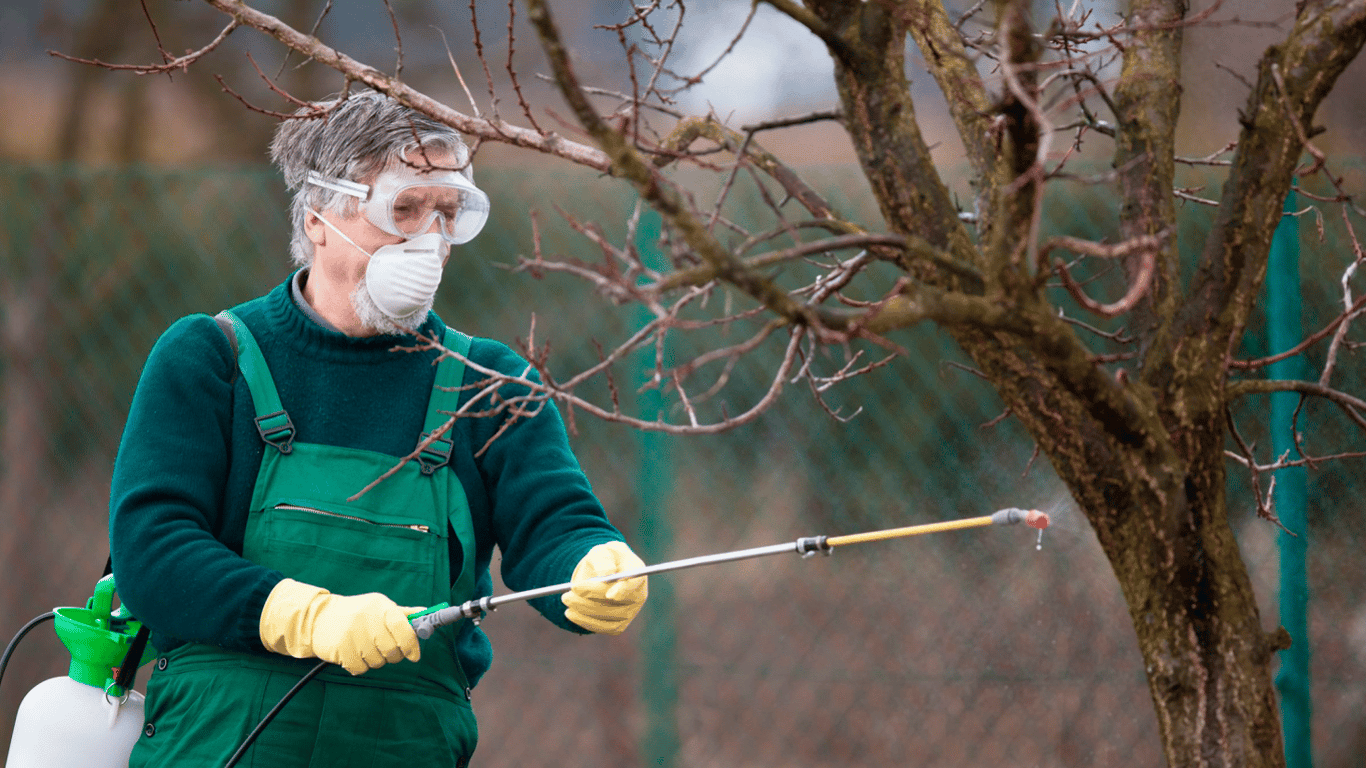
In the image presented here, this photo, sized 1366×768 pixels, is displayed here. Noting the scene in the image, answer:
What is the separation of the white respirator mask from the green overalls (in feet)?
0.67

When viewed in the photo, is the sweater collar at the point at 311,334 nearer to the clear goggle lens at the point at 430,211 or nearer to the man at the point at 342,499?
the man at the point at 342,499

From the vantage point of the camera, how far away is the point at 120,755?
1.80m

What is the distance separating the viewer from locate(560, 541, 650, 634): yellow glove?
1.80m

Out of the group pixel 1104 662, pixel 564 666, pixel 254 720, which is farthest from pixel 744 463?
pixel 254 720

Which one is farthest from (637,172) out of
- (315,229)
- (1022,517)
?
(315,229)

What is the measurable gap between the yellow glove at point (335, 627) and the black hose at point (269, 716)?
4 cm

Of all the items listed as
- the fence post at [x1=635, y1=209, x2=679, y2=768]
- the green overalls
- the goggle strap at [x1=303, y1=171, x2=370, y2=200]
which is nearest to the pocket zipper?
the green overalls

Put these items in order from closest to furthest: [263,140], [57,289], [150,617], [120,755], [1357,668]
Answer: [150,617], [120,755], [1357,668], [57,289], [263,140]

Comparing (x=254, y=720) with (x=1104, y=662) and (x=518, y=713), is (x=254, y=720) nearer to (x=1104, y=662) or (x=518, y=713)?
(x=518, y=713)

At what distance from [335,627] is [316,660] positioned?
0.55 ft

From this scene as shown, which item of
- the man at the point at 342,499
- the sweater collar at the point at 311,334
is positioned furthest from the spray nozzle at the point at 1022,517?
the sweater collar at the point at 311,334

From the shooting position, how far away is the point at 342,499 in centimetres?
180

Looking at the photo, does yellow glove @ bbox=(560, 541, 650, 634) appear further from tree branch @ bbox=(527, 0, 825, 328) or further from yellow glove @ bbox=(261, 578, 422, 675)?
tree branch @ bbox=(527, 0, 825, 328)

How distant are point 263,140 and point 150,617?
4.48 m
